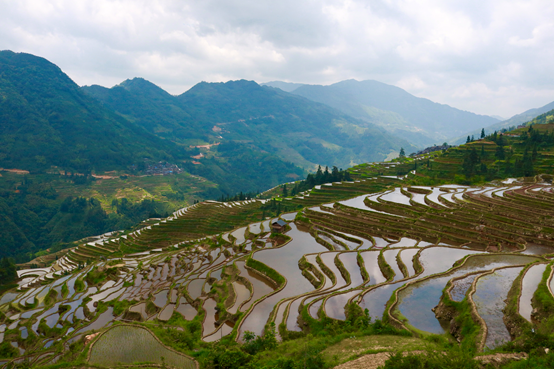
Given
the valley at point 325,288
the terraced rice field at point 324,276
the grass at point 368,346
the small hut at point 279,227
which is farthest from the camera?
the small hut at point 279,227

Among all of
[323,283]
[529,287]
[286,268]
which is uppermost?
[529,287]

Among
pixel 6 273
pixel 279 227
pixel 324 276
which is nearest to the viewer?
pixel 324 276

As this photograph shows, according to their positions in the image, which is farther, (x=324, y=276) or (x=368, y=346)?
(x=324, y=276)

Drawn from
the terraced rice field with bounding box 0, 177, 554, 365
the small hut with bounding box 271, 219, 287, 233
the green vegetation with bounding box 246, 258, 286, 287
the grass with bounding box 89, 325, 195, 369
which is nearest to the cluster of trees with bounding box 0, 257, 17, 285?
the terraced rice field with bounding box 0, 177, 554, 365

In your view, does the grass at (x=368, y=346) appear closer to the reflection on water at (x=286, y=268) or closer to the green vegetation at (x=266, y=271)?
the reflection on water at (x=286, y=268)

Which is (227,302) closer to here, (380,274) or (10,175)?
(380,274)

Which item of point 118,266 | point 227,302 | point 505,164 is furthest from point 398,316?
point 505,164

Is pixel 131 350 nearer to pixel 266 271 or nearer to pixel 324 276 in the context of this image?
pixel 266 271

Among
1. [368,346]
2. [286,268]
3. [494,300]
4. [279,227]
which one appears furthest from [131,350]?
[279,227]

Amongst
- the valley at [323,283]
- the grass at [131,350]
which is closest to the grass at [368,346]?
the valley at [323,283]
